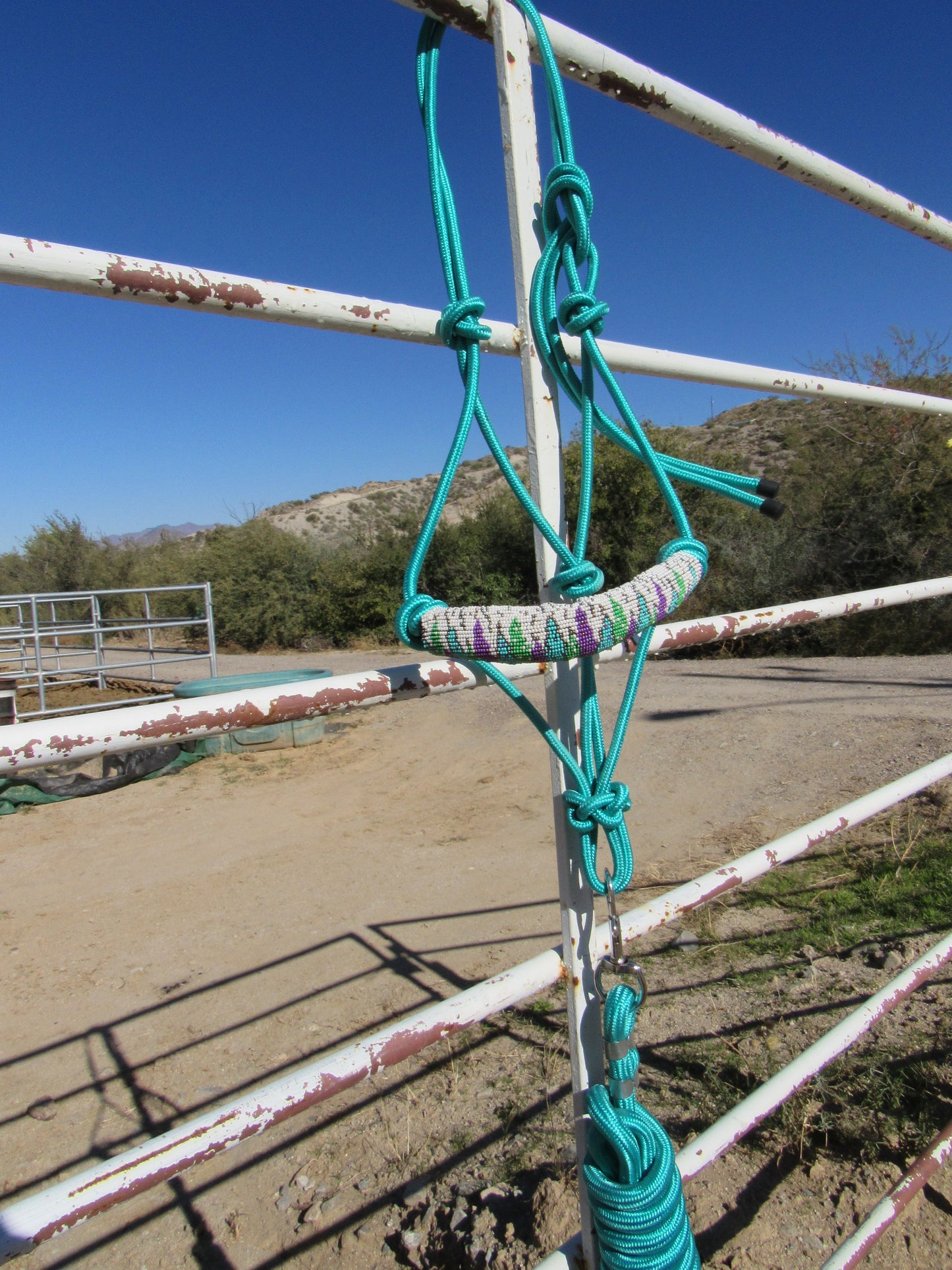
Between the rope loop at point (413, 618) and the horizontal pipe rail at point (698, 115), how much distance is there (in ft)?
1.90

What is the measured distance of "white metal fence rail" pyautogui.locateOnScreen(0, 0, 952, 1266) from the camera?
0.59 metres

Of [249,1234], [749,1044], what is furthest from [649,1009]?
[249,1234]

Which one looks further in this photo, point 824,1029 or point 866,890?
point 866,890

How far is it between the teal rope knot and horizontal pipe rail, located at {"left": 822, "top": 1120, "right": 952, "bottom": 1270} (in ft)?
1.20

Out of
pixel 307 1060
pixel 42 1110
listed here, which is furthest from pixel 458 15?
pixel 42 1110

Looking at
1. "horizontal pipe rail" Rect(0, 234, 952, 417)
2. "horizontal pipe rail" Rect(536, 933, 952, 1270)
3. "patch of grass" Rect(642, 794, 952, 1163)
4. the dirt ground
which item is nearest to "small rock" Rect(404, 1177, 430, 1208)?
the dirt ground

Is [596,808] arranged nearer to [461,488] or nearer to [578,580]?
[578,580]

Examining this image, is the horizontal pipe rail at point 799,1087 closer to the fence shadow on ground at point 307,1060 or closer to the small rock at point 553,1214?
the fence shadow on ground at point 307,1060

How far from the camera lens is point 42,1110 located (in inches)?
91.8

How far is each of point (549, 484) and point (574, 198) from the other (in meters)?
0.29

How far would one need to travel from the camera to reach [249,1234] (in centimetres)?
170

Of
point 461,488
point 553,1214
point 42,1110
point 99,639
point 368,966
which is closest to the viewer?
point 553,1214

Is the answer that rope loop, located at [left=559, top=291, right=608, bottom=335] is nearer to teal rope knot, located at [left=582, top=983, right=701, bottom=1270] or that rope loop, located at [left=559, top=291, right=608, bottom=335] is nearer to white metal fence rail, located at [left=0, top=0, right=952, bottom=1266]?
white metal fence rail, located at [left=0, top=0, right=952, bottom=1266]

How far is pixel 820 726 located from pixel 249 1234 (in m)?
4.68
